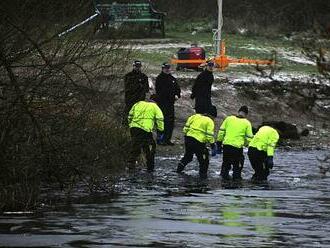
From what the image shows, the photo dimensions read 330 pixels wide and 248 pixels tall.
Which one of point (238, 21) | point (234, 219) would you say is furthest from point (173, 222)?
point (238, 21)

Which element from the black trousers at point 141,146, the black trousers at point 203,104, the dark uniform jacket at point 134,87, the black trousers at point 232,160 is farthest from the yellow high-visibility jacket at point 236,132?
the black trousers at point 203,104

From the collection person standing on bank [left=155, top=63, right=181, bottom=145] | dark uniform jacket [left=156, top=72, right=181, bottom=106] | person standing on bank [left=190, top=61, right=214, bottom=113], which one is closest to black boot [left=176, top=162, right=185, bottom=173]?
person standing on bank [left=155, top=63, right=181, bottom=145]

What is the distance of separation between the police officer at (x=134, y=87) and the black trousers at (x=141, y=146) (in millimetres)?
619

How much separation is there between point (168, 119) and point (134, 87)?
16.6ft

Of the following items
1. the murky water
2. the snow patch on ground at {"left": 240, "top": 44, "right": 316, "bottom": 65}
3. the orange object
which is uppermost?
the snow patch on ground at {"left": 240, "top": 44, "right": 316, "bottom": 65}

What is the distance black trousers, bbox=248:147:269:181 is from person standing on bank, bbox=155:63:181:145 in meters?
5.20

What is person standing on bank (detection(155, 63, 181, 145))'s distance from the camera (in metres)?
27.5

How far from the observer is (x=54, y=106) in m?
17.0

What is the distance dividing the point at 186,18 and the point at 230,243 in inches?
1678

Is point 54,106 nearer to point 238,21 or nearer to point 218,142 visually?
point 218,142

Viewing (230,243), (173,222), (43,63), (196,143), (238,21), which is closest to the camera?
(230,243)

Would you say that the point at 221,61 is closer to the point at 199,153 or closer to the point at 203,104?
the point at 203,104

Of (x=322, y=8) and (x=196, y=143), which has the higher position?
(x=322, y=8)

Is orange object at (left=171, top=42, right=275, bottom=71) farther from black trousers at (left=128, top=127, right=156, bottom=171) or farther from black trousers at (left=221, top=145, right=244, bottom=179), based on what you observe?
black trousers at (left=221, top=145, right=244, bottom=179)
